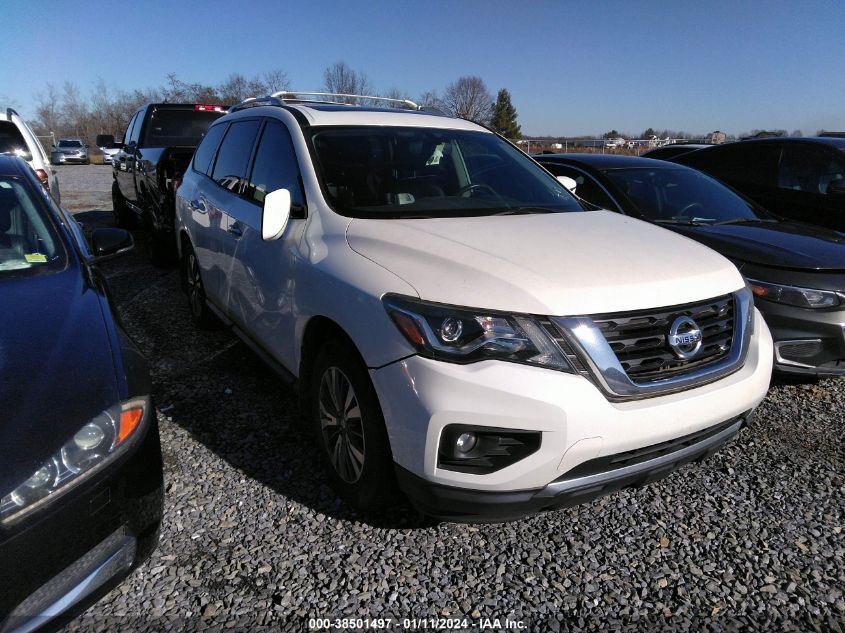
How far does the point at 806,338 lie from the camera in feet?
12.1

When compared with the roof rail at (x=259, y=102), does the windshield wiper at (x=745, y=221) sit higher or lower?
lower

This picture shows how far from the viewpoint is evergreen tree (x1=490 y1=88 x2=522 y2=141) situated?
74.0 m

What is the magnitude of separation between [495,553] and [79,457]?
1.58 metres

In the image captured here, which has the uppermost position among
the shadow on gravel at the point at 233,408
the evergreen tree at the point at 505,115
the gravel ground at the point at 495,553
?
the gravel ground at the point at 495,553

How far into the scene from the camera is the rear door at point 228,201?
3770 millimetres

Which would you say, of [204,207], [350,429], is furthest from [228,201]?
[350,429]

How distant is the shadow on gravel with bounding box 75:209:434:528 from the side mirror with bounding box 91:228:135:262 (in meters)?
0.40

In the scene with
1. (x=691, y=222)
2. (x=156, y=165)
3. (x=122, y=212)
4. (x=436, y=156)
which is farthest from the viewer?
(x=122, y=212)

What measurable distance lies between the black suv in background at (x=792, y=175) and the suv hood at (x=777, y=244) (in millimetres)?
1759

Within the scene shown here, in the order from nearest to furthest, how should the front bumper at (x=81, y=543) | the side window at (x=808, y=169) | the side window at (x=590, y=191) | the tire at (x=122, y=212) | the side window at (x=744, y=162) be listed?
the front bumper at (x=81, y=543), the side window at (x=590, y=191), the side window at (x=808, y=169), the side window at (x=744, y=162), the tire at (x=122, y=212)

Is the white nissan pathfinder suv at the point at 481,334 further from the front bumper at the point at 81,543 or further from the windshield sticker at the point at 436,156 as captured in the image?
the front bumper at the point at 81,543

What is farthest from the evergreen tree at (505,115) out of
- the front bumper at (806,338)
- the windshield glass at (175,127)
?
the front bumper at (806,338)

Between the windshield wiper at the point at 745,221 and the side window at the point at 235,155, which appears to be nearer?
the side window at the point at 235,155

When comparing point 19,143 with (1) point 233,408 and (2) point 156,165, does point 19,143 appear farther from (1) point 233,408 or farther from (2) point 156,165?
(1) point 233,408
